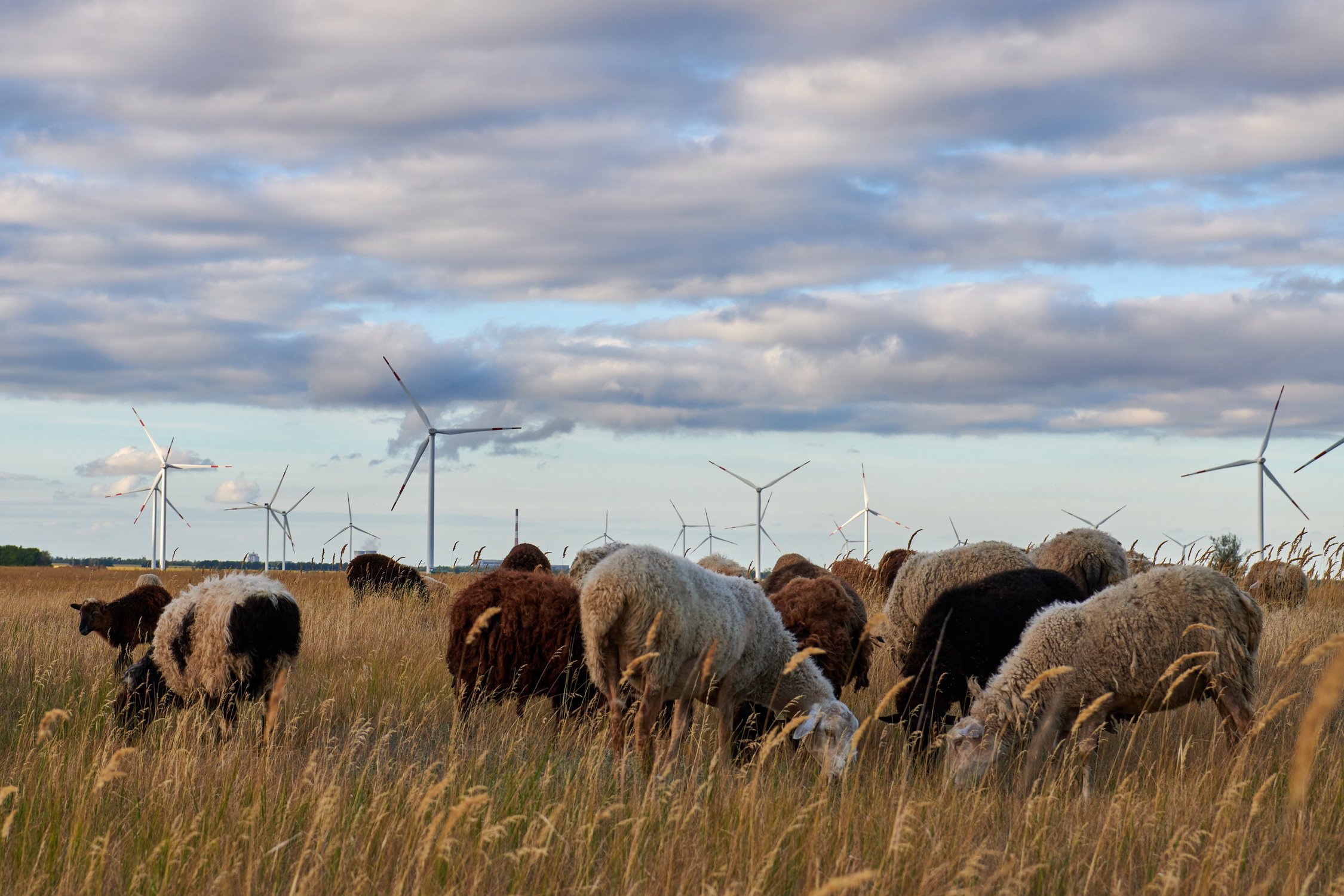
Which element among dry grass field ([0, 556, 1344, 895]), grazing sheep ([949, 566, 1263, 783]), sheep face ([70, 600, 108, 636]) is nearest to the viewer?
dry grass field ([0, 556, 1344, 895])

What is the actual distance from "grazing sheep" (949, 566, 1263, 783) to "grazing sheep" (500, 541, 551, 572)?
30.8 ft

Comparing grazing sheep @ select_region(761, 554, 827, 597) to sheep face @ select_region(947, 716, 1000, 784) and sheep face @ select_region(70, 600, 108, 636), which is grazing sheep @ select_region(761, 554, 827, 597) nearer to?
sheep face @ select_region(947, 716, 1000, 784)

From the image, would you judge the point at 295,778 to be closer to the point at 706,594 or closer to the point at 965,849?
the point at 706,594

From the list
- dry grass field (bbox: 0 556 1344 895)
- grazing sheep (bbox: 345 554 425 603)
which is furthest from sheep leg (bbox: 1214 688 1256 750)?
grazing sheep (bbox: 345 554 425 603)

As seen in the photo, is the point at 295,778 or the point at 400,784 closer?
the point at 400,784

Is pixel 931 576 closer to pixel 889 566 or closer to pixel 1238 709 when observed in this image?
pixel 1238 709

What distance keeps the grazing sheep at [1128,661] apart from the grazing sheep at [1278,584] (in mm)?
13467

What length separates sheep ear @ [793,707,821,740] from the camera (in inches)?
289

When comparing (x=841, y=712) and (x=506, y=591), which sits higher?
(x=506, y=591)

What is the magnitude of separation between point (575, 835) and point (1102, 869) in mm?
2984

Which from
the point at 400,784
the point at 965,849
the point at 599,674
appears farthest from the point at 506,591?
the point at 965,849

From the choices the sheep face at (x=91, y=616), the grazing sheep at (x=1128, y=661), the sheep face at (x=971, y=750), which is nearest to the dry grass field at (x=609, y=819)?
the sheep face at (x=971, y=750)

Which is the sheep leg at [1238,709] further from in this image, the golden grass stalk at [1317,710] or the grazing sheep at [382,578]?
the grazing sheep at [382,578]

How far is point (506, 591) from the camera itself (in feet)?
35.0
